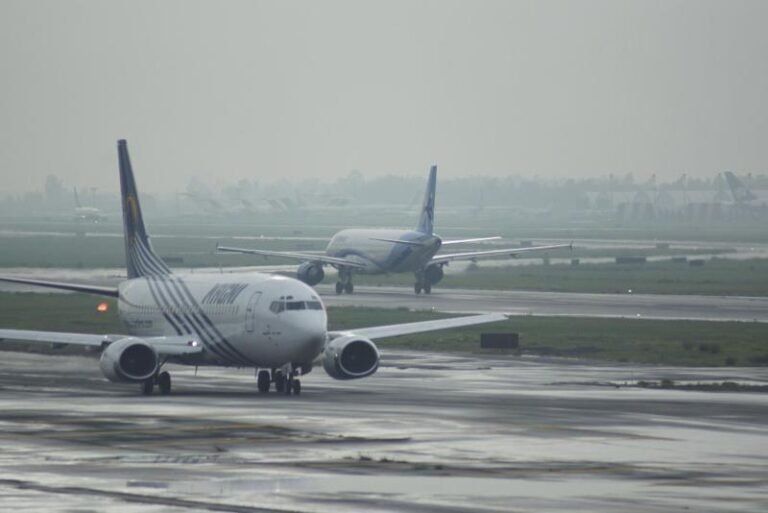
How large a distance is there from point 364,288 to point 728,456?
296 ft

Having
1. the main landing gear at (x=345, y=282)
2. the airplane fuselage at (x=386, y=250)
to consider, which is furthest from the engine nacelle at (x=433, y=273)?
the main landing gear at (x=345, y=282)

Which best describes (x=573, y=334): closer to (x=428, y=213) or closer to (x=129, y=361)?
(x=129, y=361)

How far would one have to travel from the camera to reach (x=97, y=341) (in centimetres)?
5166

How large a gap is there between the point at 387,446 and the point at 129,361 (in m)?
16.2

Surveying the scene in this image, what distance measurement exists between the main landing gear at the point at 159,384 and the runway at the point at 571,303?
4215 cm

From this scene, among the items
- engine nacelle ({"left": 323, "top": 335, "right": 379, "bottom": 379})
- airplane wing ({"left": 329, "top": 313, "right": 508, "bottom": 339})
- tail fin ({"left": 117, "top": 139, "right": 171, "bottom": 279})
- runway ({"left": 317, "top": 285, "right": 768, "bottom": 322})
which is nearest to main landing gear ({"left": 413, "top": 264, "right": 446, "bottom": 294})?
runway ({"left": 317, "top": 285, "right": 768, "bottom": 322})

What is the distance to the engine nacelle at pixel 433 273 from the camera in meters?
117

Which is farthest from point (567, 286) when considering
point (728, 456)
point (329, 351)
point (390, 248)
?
point (728, 456)

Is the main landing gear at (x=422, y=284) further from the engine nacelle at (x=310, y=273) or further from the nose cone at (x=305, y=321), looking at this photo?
the nose cone at (x=305, y=321)

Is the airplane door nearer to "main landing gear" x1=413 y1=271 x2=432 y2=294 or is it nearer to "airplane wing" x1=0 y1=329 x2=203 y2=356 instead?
"airplane wing" x1=0 y1=329 x2=203 y2=356

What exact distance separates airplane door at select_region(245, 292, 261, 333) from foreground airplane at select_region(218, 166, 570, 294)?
64234mm

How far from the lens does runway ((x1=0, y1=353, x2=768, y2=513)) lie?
90.9ft

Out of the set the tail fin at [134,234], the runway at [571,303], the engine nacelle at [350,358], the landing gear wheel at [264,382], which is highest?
the tail fin at [134,234]

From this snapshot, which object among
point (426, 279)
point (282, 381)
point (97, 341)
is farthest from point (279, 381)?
point (426, 279)
